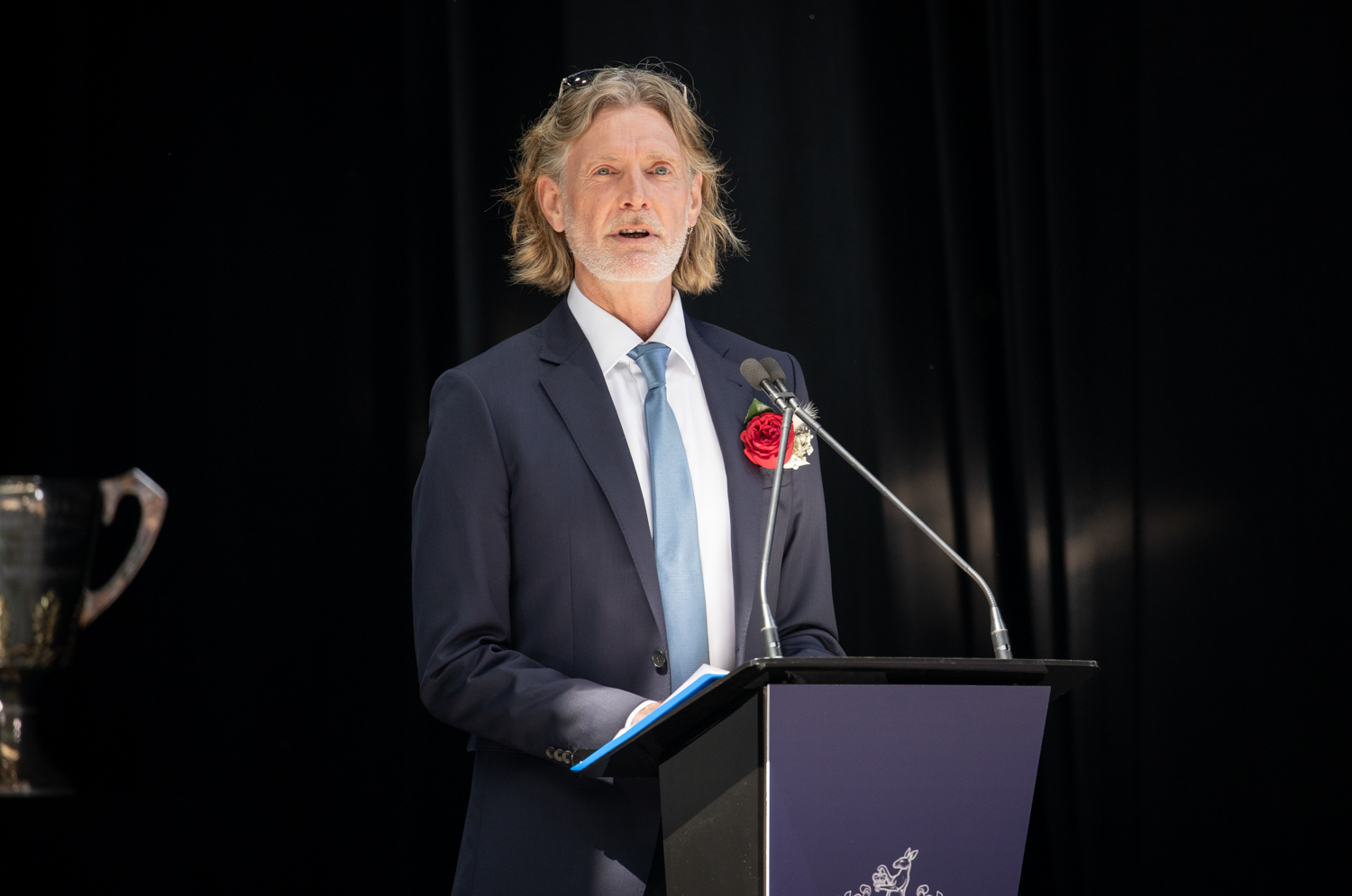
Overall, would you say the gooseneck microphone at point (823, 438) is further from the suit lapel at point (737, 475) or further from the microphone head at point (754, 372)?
the suit lapel at point (737, 475)

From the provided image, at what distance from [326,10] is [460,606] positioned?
1631 mm

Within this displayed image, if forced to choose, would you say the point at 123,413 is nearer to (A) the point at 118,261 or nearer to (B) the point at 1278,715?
(A) the point at 118,261

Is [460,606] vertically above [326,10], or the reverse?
[326,10]

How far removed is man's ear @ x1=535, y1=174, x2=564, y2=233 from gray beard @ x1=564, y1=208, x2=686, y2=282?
6.6 inches

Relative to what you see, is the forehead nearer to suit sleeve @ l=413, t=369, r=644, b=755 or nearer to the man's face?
the man's face

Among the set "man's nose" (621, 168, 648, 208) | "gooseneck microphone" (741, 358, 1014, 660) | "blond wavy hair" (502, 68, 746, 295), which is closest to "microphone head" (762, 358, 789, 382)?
"gooseneck microphone" (741, 358, 1014, 660)

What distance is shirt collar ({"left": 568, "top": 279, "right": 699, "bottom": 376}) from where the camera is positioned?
215 centimetres

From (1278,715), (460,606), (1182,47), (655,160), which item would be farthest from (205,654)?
(1182,47)

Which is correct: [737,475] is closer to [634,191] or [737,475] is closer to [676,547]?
[676,547]

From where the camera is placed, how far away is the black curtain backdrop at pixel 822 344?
8.59 feet

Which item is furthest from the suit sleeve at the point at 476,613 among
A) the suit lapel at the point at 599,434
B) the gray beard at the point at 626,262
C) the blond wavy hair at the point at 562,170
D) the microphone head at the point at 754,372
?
the blond wavy hair at the point at 562,170

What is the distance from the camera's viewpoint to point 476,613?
1.87 meters

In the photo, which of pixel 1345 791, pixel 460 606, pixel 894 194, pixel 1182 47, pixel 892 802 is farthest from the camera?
pixel 894 194

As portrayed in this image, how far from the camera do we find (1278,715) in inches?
104
